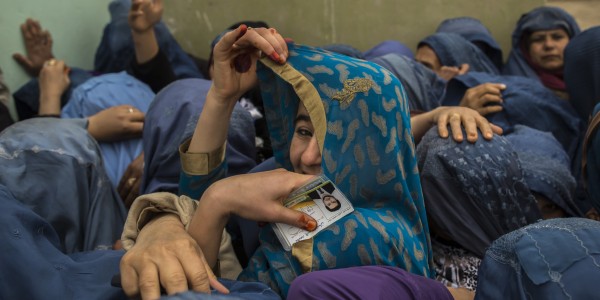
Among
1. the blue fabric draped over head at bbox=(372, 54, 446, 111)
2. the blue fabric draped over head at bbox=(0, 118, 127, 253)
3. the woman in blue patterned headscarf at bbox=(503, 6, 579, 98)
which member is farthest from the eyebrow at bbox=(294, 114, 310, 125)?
the woman in blue patterned headscarf at bbox=(503, 6, 579, 98)

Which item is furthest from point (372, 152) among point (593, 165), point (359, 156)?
point (593, 165)

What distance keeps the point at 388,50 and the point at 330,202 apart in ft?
6.62

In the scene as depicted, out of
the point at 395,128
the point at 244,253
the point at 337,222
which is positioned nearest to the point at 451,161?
the point at 395,128

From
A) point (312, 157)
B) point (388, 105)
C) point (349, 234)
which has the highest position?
point (388, 105)

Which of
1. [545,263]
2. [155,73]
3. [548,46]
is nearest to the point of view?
[545,263]

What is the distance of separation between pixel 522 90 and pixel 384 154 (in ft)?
4.79

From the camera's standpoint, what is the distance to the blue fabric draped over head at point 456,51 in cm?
322

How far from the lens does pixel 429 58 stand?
3279 mm

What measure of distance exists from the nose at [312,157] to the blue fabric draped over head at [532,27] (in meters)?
2.11

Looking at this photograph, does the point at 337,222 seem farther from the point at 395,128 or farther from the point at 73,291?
the point at 73,291

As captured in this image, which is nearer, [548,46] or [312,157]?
[312,157]

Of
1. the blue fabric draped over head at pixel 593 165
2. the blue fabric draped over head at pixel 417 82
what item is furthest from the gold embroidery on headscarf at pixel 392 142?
the blue fabric draped over head at pixel 417 82

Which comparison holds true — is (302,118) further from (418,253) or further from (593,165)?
(593,165)

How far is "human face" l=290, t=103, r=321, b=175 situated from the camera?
1.42 metres
